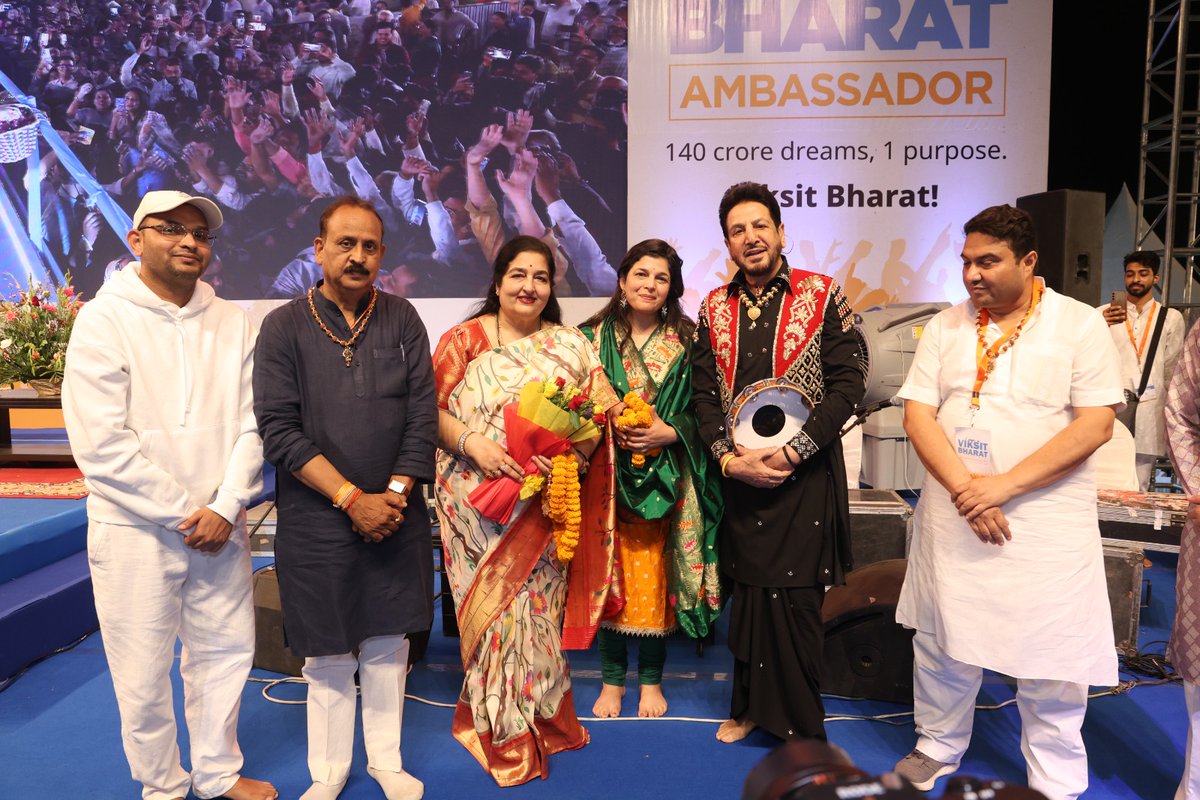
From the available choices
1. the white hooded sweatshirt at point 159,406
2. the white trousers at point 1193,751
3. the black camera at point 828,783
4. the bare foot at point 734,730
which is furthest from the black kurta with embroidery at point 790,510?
the black camera at point 828,783

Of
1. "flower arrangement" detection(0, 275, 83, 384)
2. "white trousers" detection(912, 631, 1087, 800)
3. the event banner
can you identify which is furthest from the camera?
the event banner

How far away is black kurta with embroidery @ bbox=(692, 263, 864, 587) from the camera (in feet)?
8.36

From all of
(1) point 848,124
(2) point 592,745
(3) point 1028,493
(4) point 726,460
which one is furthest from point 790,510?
(1) point 848,124

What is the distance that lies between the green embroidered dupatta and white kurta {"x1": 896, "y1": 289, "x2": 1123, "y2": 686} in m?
0.84

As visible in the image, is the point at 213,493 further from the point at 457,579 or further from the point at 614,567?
the point at 614,567

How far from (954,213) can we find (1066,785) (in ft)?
17.3

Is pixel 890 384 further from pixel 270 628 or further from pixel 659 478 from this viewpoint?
pixel 270 628

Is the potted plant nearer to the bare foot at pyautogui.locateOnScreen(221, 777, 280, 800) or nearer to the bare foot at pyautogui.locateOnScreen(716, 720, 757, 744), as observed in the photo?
the bare foot at pyautogui.locateOnScreen(221, 777, 280, 800)

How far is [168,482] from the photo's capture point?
2131 millimetres

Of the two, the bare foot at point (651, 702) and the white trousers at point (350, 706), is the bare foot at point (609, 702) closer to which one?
the bare foot at point (651, 702)

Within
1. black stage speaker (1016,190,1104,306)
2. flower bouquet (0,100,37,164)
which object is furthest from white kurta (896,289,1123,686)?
flower bouquet (0,100,37,164)

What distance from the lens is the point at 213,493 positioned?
2256 millimetres

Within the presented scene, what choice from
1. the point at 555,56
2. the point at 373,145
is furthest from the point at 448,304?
the point at 555,56

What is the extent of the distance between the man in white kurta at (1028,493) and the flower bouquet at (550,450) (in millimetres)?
1027
